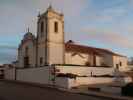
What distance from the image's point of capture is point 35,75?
156ft

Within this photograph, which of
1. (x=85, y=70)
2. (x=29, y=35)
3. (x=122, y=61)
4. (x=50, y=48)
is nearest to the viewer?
(x=85, y=70)

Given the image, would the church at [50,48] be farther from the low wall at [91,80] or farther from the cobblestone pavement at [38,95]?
the cobblestone pavement at [38,95]

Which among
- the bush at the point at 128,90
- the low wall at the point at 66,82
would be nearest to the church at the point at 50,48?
the low wall at the point at 66,82

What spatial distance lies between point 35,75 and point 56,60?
638 cm

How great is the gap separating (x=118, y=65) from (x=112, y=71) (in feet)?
54.5

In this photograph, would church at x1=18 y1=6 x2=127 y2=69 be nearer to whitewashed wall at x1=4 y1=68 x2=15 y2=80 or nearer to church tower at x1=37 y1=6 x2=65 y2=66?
church tower at x1=37 y1=6 x2=65 y2=66

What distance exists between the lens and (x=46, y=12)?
5259 cm

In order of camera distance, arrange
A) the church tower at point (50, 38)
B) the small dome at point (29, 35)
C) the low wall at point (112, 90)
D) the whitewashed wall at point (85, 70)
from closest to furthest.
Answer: the low wall at point (112, 90), the whitewashed wall at point (85, 70), the church tower at point (50, 38), the small dome at point (29, 35)

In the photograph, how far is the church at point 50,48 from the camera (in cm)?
5194

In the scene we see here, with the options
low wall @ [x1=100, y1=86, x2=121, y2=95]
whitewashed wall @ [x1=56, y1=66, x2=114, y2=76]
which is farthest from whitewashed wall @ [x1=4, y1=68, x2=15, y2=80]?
low wall @ [x1=100, y1=86, x2=121, y2=95]

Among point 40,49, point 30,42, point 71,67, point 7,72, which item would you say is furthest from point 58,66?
point 7,72

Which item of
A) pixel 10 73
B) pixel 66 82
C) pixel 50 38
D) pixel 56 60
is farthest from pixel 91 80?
Answer: pixel 10 73

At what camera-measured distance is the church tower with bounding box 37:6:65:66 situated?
5162 centimetres

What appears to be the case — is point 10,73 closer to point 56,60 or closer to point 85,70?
point 56,60
